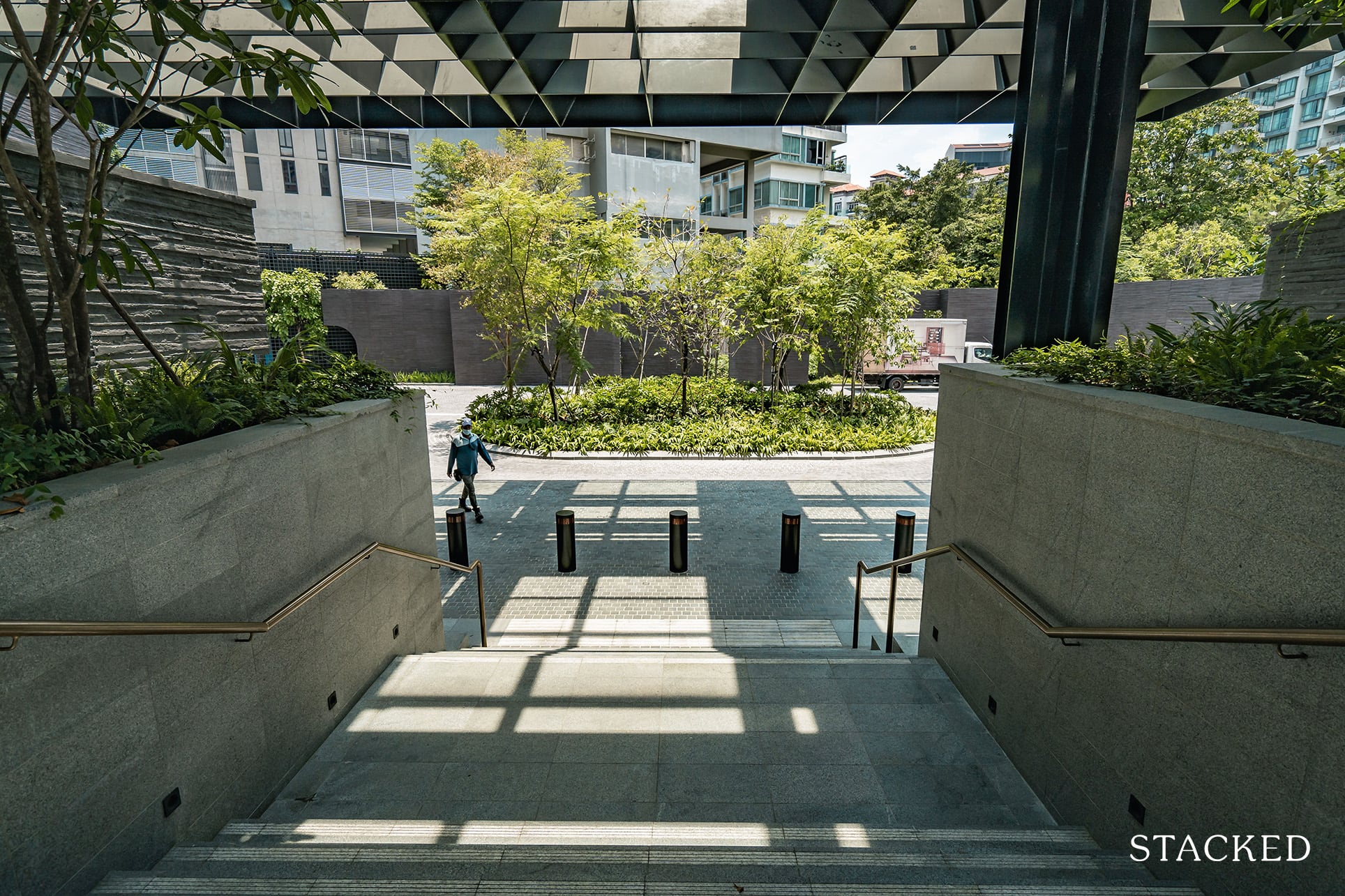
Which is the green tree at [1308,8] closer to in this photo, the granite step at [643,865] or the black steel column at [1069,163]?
the black steel column at [1069,163]

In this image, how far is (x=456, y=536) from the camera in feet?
29.3

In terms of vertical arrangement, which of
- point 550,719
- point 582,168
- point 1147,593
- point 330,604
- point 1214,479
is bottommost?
point 550,719

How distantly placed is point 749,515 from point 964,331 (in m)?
18.6

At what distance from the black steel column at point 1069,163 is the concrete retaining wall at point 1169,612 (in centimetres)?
198

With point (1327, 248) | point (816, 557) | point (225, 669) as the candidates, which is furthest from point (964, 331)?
point (225, 669)

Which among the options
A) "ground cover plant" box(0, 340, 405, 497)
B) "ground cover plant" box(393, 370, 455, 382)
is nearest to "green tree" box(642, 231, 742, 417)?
"ground cover plant" box(393, 370, 455, 382)

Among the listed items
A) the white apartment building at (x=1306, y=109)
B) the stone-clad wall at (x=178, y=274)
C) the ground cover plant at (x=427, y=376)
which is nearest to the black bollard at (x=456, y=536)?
the stone-clad wall at (x=178, y=274)

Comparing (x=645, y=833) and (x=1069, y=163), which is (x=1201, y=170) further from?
(x=645, y=833)

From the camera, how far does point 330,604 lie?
4.59 m

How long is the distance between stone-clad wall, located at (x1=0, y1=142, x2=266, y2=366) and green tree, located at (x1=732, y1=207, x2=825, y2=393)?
11727 mm

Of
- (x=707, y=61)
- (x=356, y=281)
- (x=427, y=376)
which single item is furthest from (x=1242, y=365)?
(x=356, y=281)

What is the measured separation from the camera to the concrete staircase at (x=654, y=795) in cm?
279

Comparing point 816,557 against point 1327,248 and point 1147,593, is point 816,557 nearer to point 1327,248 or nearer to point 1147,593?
point 1147,593

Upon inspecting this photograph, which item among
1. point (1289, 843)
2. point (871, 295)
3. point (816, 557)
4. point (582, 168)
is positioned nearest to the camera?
point (1289, 843)
